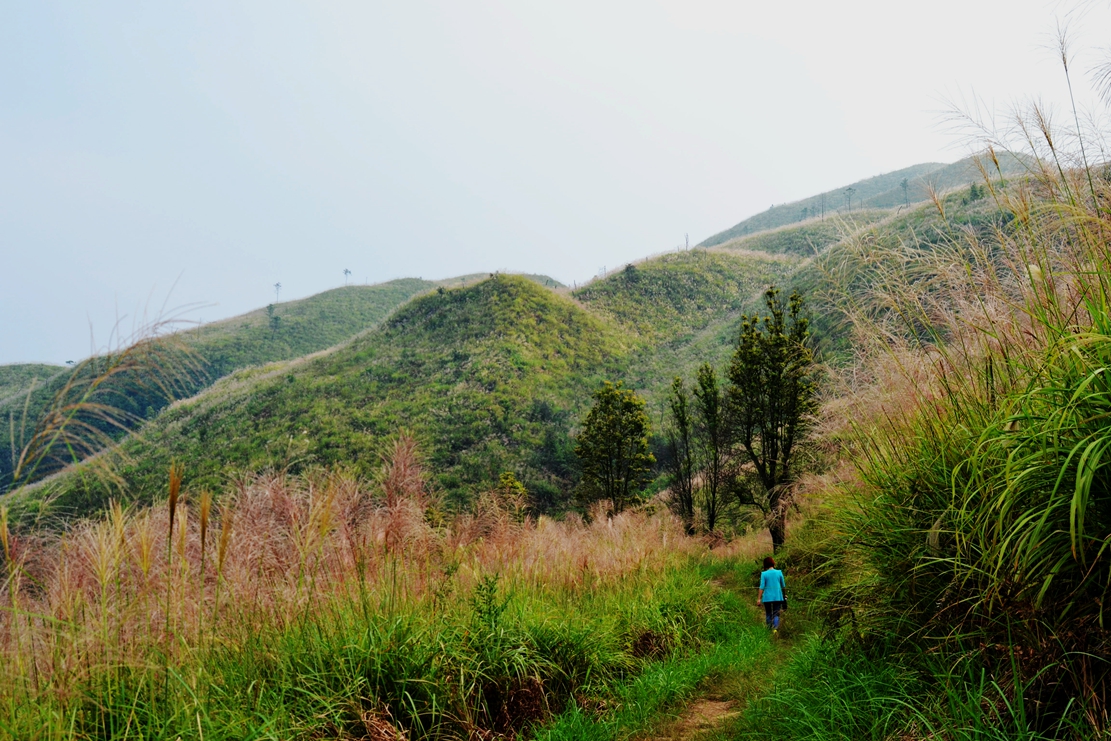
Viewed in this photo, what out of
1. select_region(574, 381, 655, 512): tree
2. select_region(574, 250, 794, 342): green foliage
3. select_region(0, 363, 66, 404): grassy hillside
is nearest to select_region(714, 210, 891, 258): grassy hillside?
select_region(574, 250, 794, 342): green foliage

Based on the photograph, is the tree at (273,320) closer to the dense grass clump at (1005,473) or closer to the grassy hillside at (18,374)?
the grassy hillside at (18,374)

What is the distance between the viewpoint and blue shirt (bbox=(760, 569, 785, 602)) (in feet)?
26.9

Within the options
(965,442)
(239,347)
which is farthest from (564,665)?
(239,347)

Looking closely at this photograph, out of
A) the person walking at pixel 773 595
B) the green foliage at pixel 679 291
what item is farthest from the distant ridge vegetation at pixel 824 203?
the person walking at pixel 773 595

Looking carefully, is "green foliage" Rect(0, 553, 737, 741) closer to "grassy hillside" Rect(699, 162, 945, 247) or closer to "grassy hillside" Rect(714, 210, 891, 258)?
"grassy hillside" Rect(714, 210, 891, 258)

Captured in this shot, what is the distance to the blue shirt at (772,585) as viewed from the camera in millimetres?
8195

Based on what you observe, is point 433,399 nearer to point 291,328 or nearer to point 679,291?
point 679,291

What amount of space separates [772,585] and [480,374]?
3226cm

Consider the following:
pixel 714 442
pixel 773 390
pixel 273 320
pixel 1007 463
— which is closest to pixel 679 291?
pixel 714 442

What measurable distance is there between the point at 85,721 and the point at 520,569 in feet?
13.0

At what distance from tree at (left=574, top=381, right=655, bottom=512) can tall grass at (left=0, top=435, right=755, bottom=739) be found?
18693 mm

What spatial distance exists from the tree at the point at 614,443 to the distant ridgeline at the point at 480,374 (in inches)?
168

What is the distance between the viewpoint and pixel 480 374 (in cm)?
3925

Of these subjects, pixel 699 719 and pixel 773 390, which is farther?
pixel 773 390
